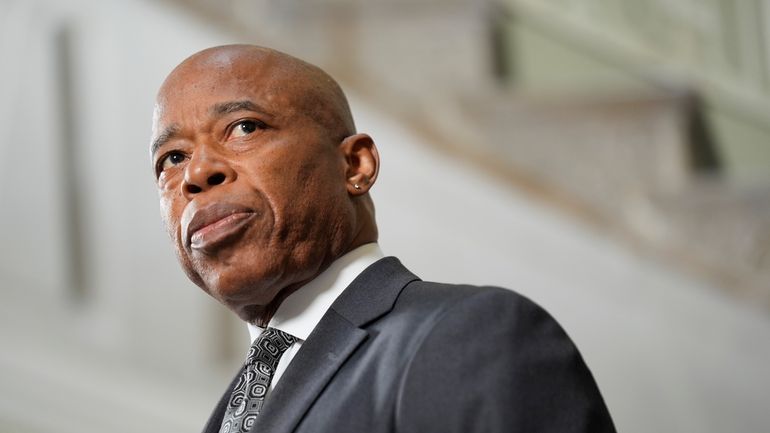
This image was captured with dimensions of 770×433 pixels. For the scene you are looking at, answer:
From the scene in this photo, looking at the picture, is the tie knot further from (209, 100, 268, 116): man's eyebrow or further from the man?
(209, 100, 268, 116): man's eyebrow

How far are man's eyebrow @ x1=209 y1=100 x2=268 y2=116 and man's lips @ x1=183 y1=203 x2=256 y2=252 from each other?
120mm

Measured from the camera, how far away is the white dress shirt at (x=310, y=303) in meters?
1.32

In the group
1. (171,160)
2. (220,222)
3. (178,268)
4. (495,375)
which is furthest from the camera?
(178,268)

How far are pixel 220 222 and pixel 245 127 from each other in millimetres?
121

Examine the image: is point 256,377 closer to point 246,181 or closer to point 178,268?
point 246,181

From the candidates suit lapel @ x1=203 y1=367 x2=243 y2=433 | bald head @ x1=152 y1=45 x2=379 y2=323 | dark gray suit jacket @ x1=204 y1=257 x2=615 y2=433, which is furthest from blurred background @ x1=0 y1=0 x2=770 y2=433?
dark gray suit jacket @ x1=204 y1=257 x2=615 y2=433

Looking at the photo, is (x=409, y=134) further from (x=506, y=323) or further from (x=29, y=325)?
(x=506, y=323)

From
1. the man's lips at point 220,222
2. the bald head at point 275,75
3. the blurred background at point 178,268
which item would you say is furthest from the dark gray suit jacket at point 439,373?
the blurred background at point 178,268

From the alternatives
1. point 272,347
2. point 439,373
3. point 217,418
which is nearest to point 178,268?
point 217,418

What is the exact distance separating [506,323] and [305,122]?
36 centimetres

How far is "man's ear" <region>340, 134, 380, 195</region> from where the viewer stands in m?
1.37

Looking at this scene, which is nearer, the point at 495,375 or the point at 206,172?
the point at 495,375

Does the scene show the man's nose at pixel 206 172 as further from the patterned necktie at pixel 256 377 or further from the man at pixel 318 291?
the patterned necktie at pixel 256 377

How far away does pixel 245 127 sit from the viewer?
4.26ft
